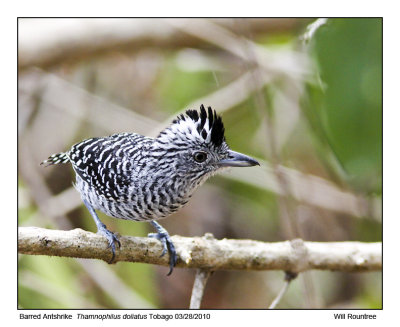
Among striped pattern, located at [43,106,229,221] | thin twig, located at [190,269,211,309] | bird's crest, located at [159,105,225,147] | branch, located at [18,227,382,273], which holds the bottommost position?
thin twig, located at [190,269,211,309]

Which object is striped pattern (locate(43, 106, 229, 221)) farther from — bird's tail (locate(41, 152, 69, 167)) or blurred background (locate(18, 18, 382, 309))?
blurred background (locate(18, 18, 382, 309))

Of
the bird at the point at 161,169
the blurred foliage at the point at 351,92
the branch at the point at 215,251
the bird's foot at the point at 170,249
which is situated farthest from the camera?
the bird's foot at the point at 170,249

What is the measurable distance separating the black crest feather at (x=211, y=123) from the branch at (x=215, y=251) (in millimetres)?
574

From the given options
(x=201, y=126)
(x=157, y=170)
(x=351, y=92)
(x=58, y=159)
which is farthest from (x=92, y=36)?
(x=351, y=92)

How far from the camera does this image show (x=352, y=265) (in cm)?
325

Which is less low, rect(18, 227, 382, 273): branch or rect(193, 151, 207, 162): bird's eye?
rect(193, 151, 207, 162): bird's eye

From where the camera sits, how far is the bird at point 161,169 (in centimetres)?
259

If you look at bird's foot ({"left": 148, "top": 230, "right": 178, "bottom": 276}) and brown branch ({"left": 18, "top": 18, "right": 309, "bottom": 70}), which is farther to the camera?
brown branch ({"left": 18, "top": 18, "right": 309, "bottom": 70})

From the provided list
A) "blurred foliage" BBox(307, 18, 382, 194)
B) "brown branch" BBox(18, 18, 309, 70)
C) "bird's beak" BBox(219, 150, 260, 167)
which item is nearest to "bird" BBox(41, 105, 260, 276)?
"bird's beak" BBox(219, 150, 260, 167)

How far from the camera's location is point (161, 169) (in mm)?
2703

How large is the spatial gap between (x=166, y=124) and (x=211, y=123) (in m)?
1.24

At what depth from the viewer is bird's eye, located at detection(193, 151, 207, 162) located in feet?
8.70

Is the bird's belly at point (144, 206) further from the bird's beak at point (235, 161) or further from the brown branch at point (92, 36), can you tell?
the brown branch at point (92, 36)

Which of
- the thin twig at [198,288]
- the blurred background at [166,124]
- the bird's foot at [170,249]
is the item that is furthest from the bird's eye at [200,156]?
the blurred background at [166,124]
